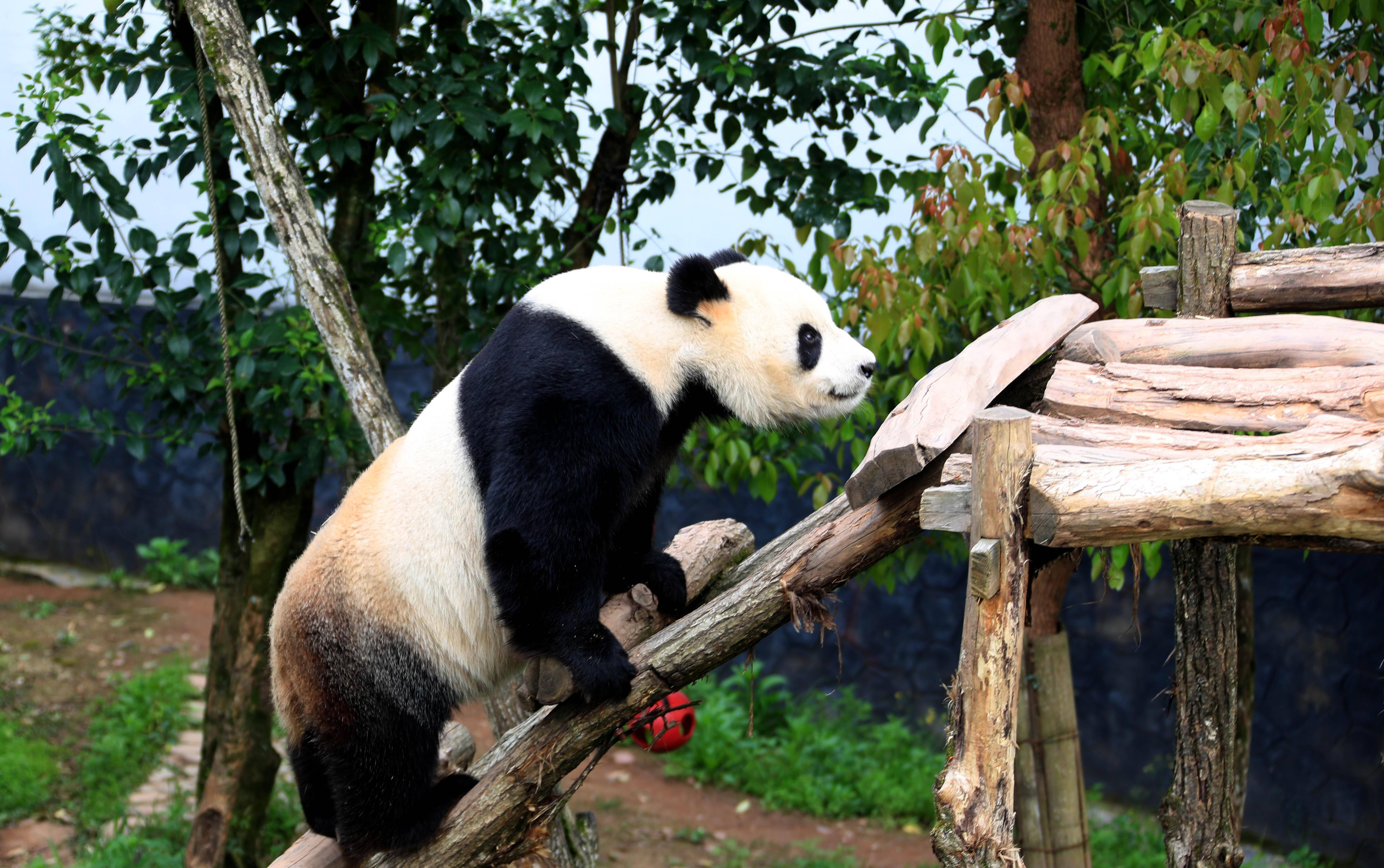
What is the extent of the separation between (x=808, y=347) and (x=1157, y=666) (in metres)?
3.96

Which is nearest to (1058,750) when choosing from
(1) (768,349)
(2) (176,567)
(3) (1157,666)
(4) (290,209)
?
(3) (1157,666)

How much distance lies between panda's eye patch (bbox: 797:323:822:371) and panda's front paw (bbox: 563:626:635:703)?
28.2 inches

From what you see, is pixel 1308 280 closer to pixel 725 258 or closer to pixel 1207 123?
pixel 1207 123

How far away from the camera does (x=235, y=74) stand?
3055 mm

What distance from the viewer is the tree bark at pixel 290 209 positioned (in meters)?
3.06

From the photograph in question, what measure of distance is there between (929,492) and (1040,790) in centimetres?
226

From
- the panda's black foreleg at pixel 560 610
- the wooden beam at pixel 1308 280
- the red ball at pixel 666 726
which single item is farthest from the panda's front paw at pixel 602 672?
the wooden beam at pixel 1308 280

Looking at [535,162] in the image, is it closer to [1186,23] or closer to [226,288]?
[226,288]

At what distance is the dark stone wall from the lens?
4.88 meters

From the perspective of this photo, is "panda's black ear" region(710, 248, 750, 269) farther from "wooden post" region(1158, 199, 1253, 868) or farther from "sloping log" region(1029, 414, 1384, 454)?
"wooden post" region(1158, 199, 1253, 868)

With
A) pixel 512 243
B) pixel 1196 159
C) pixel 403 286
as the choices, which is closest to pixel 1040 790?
pixel 1196 159

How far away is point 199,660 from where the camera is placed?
6473 mm

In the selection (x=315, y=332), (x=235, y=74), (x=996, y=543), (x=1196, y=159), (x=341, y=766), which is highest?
(x=235, y=74)

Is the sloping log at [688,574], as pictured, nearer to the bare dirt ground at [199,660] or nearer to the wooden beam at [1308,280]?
the wooden beam at [1308,280]
